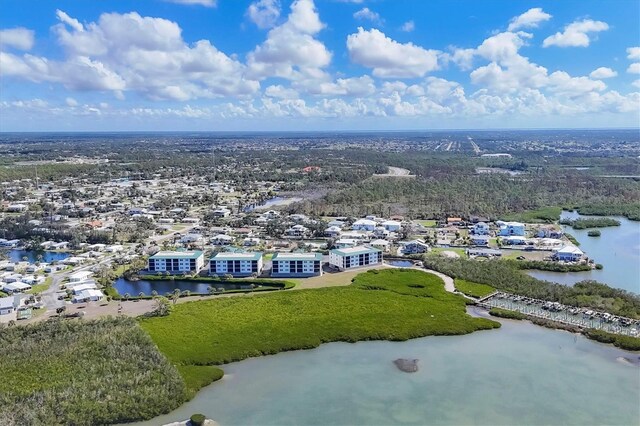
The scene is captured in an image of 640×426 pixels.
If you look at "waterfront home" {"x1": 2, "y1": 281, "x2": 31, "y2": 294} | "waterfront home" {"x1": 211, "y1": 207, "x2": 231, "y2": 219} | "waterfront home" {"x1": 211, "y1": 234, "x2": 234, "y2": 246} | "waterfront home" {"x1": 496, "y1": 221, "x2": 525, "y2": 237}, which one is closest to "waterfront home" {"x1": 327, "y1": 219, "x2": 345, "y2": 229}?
"waterfront home" {"x1": 211, "y1": 234, "x2": 234, "y2": 246}

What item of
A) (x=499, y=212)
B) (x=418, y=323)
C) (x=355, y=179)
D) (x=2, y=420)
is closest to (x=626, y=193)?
(x=499, y=212)

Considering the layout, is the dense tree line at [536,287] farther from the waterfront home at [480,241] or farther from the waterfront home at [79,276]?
the waterfront home at [79,276]

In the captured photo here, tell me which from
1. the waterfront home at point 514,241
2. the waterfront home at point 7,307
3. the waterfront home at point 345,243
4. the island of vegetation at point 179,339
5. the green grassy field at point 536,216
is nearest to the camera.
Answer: the island of vegetation at point 179,339

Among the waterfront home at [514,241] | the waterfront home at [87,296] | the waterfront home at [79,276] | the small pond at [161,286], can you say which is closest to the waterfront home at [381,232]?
the waterfront home at [514,241]

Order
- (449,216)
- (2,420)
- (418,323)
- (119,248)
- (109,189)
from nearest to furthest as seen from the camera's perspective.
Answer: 1. (2,420)
2. (418,323)
3. (119,248)
4. (449,216)
5. (109,189)

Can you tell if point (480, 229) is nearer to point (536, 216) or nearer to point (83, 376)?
point (536, 216)

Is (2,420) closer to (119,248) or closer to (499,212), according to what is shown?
(119,248)

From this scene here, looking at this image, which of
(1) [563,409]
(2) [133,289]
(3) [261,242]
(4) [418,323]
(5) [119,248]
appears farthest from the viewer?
(3) [261,242]
